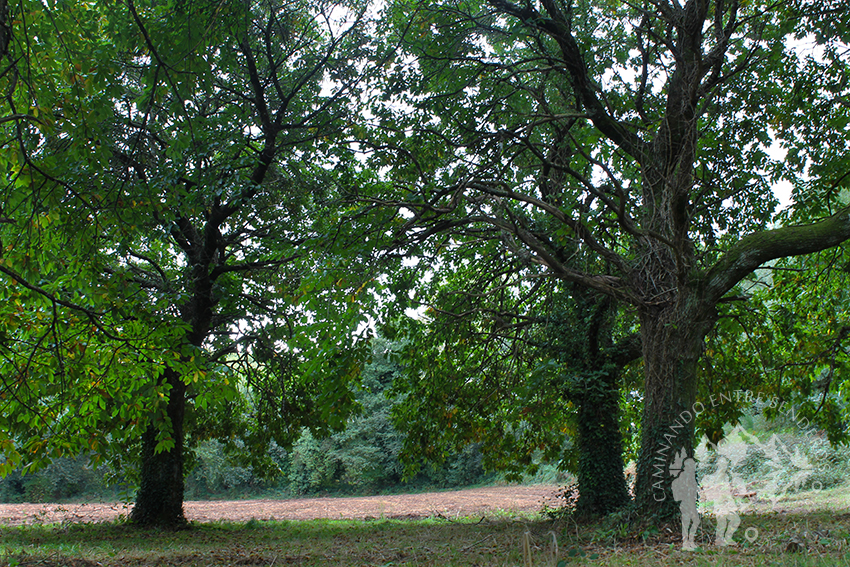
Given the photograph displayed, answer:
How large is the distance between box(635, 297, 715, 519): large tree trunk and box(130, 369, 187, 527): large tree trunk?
29.3ft

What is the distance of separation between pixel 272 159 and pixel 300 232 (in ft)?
5.24

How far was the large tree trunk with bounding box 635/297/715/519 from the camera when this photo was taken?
21.2 ft

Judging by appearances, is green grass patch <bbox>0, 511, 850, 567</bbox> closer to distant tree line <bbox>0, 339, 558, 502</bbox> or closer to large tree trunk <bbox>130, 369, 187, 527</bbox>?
large tree trunk <bbox>130, 369, 187, 527</bbox>

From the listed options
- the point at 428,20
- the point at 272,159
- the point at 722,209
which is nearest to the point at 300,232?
the point at 272,159

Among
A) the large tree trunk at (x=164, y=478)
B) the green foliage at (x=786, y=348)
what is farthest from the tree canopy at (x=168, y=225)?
the green foliage at (x=786, y=348)

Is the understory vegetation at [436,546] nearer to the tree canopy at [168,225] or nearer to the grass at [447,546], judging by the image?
the grass at [447,546]

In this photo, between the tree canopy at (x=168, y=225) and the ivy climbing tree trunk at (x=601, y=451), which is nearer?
the tree canopy at (x=168, y=225)

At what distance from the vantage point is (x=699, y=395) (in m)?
10.2

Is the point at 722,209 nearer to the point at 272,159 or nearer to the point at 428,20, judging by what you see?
the point at 428,20

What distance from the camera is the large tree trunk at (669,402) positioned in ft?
21.2

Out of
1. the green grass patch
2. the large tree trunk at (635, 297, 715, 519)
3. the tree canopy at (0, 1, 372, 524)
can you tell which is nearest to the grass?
the green grass patch

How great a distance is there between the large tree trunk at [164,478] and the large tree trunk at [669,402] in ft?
29.3

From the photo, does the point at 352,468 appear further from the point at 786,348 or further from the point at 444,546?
the point at 786,348

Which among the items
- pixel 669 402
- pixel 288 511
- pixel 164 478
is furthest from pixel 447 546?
pixel 288 511
